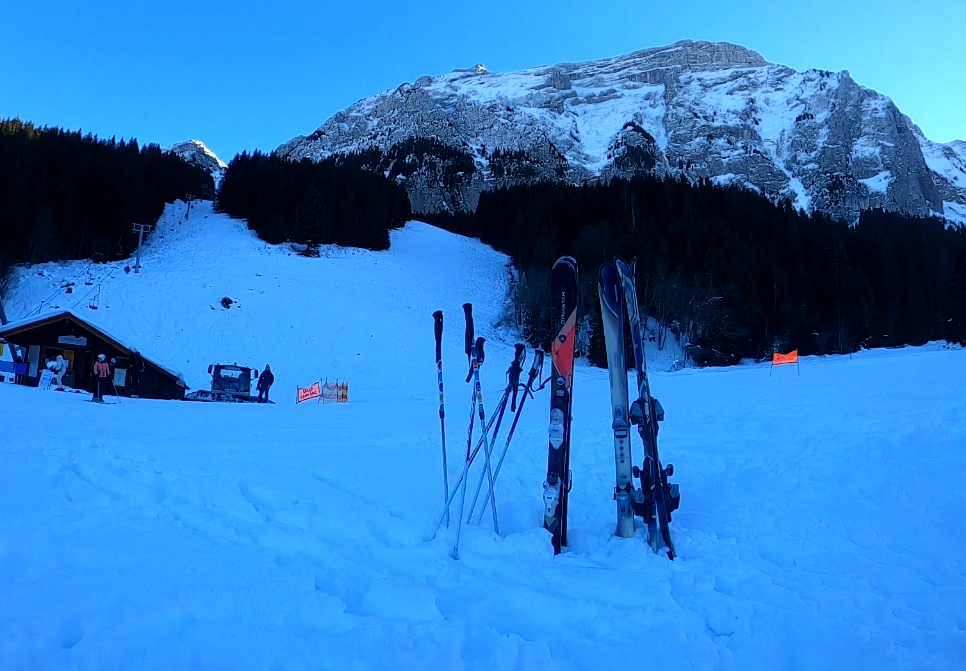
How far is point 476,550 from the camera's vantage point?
4375 millimetres

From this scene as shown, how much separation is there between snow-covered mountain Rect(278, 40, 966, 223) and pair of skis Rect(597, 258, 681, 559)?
80.6 meters

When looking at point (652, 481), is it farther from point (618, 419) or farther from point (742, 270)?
point (742, 270)

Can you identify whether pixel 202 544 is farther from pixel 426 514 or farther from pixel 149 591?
pixel 426 514

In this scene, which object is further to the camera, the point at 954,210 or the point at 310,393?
the point at 954,210

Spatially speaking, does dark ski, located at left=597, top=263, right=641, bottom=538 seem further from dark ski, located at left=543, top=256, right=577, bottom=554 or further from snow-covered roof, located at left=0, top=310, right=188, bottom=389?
snow-covered roof, located at left=0, top=310, right=188, bottom=389

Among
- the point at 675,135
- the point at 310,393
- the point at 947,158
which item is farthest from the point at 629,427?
the point at 947,158

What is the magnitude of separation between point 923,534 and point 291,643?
195 inches

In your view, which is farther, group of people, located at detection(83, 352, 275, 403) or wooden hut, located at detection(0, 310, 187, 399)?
wooden hut, located at detection(0, 310, 187, 399)

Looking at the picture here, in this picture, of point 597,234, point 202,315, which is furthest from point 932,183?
point 202,315

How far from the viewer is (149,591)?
3.09 meters

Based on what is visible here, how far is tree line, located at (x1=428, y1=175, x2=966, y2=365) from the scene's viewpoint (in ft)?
114

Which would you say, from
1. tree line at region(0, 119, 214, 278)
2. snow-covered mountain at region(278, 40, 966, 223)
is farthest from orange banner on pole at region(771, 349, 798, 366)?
snow-covered mountain at region(278, 40, 966, 223)

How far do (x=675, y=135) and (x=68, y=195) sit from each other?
102 metres

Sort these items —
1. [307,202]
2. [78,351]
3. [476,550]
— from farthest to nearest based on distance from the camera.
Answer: [307,202], [78,351], [476,550]
